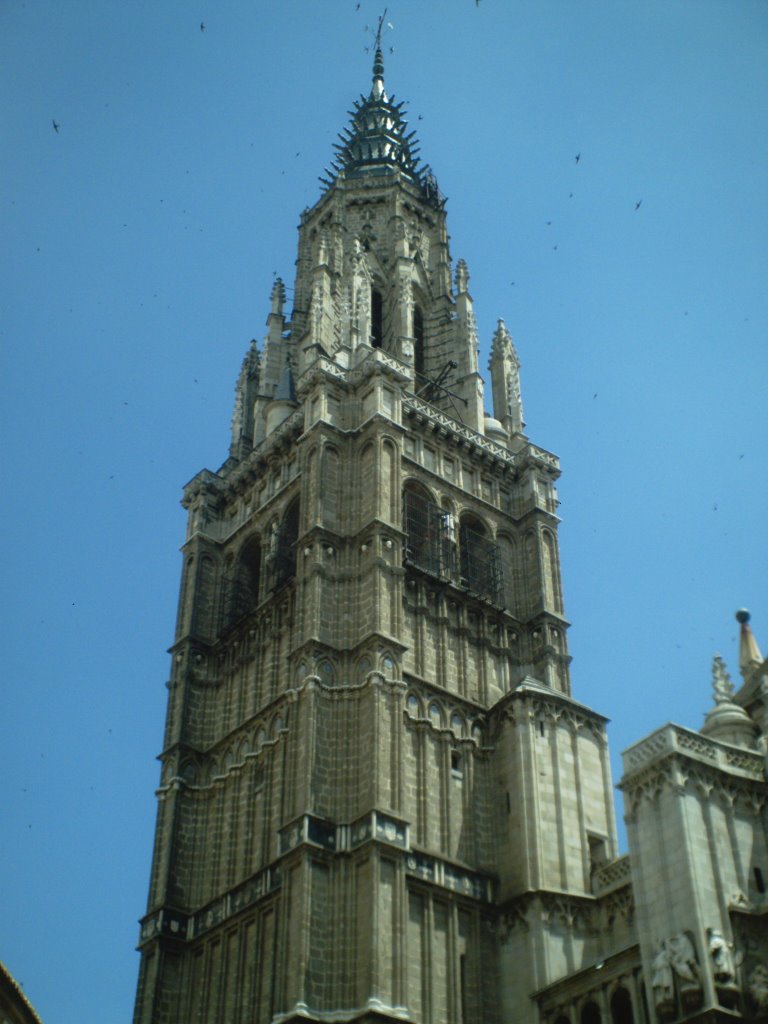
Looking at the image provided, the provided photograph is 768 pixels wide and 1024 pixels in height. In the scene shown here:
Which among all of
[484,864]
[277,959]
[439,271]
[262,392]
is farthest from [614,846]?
[439,271]

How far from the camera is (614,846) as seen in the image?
136 ft

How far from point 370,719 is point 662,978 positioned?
1192 cm

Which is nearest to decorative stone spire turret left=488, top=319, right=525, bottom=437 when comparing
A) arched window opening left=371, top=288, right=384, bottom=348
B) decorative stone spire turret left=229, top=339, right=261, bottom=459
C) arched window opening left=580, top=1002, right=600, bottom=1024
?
arched window opening left=371, top=288, right=384, bottom=348

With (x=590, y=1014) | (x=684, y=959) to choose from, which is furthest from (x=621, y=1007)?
(x=684, y=959)

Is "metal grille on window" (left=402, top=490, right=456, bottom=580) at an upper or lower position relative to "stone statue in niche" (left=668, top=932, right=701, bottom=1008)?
upper

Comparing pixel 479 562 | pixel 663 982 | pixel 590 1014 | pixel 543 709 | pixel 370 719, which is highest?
pixel 479 562

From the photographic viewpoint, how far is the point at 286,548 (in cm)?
4744

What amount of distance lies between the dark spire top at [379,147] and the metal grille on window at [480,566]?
2286cm

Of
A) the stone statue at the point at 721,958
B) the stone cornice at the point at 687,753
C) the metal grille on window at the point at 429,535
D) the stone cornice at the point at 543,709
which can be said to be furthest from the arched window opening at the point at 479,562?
the stone statue at the point at 721,958

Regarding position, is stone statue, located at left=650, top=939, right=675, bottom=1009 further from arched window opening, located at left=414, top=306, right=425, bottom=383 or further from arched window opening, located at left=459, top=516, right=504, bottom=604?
arched window opening, located at left=414, top=306, right=425, bottom=383

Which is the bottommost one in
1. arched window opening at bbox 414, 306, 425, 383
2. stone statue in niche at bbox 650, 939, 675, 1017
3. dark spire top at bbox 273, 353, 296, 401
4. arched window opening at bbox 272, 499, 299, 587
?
stone statue in niche at bbox 650, 939, 675, 1017

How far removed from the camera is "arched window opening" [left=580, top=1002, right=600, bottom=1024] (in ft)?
113

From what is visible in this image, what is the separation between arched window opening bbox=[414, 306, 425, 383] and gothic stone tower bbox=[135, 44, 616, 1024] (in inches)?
38.5

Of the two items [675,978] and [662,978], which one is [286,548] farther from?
[675,978]
